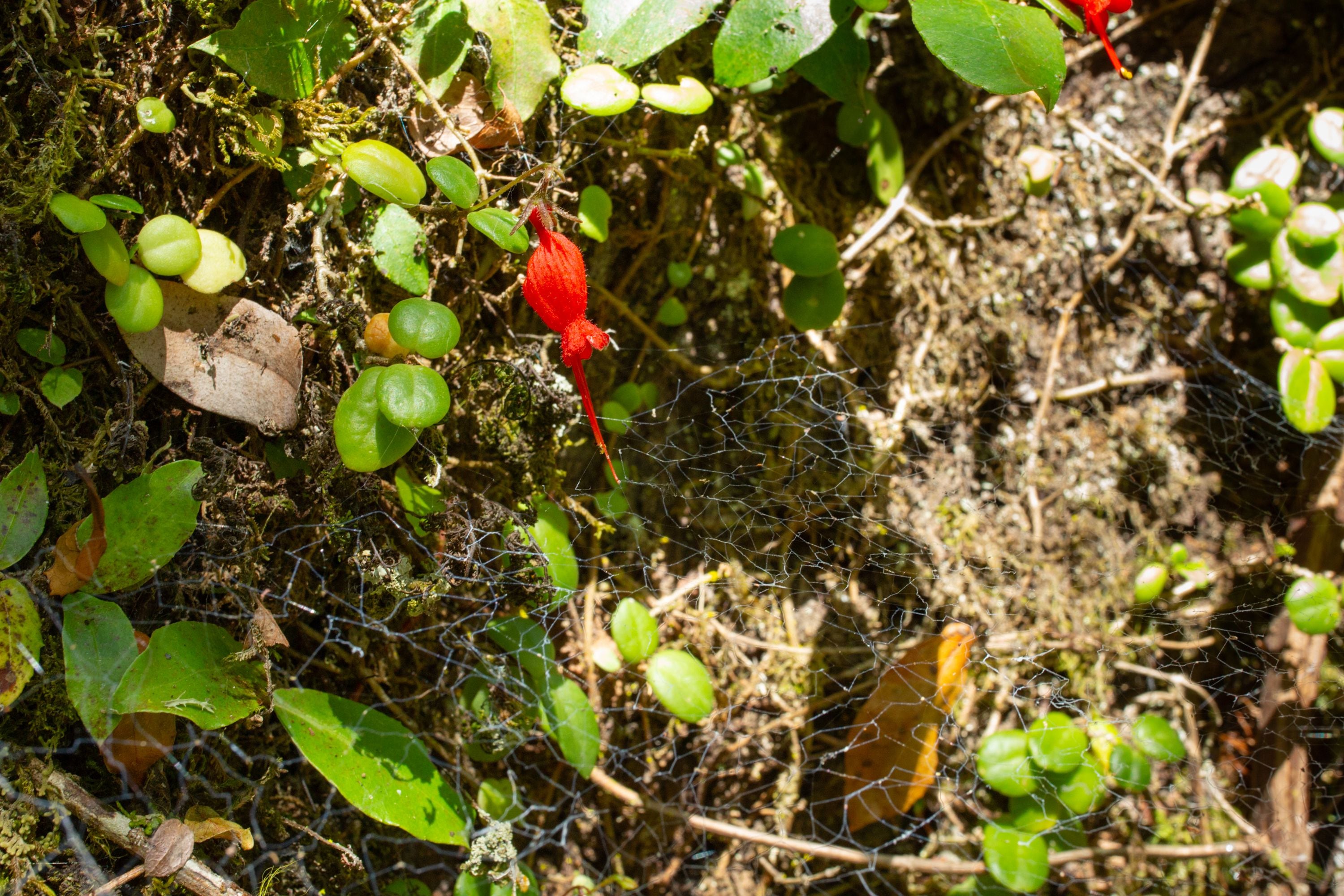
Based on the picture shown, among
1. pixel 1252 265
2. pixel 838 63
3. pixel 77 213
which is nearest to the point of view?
pixel 77 213

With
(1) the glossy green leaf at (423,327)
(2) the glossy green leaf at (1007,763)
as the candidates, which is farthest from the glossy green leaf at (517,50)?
(2) the glossy green leaf at (1007,763)

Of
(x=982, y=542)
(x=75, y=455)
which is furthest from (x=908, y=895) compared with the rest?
(x=75, y=455)

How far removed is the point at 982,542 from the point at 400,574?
0.89 m

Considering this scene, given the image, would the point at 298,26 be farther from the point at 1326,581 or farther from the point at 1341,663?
the point at 1341,663

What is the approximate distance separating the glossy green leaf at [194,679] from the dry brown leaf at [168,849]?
0.32ft

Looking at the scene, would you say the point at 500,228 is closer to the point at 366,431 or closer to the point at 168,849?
the point at 366,431

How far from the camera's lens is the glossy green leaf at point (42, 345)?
0.79 metres

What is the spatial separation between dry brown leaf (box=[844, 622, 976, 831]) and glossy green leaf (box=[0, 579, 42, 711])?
1011mm

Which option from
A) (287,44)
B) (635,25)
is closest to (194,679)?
(287,44)

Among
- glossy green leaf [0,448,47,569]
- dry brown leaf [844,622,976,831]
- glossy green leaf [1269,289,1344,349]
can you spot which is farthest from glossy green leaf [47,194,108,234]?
glossy green leaf [1269,289,1344,349]

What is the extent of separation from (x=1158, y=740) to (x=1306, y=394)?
0.56 meters

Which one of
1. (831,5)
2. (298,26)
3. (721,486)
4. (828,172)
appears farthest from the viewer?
(828,172)

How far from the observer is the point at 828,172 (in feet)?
4.20

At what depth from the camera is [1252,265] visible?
1311mm
